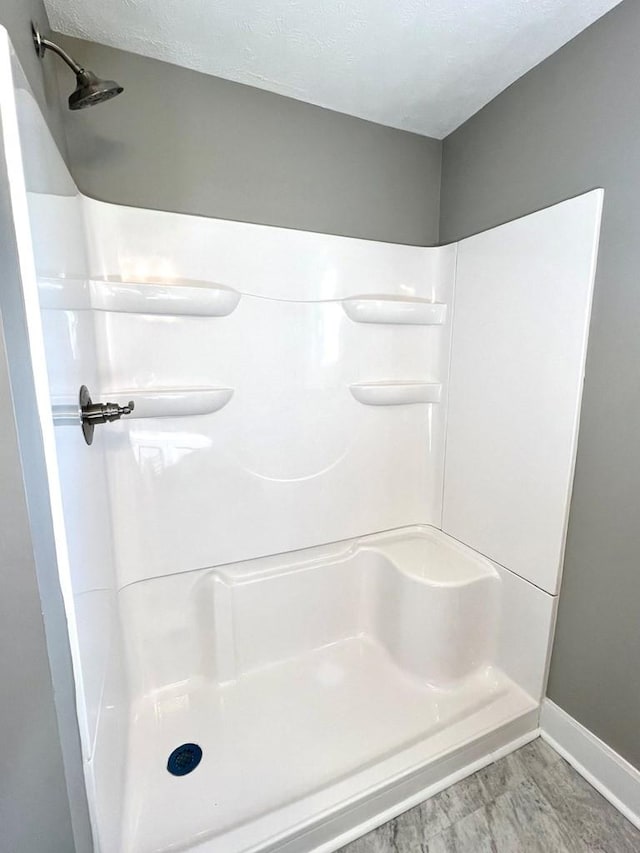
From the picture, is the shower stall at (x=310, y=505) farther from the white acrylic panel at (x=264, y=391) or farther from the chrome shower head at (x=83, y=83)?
the chrome shower head at (x=83, y=83)

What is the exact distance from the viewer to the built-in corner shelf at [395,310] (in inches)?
65.2

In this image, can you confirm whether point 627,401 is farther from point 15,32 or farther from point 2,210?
point 15,32

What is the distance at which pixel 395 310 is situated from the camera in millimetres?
1704

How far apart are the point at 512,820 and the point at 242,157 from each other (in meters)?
2.35

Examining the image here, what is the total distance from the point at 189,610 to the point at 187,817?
587 millimetres

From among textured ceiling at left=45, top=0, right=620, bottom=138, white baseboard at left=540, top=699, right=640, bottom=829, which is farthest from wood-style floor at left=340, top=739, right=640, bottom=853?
textured ceiling at left=45, top=0, right=620, bottom=138

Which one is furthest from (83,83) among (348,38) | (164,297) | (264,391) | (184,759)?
(184,759)

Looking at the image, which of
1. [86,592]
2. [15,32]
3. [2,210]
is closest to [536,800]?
[86,592]

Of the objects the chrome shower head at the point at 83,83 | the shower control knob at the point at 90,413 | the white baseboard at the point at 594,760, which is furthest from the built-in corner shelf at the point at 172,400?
the white baseboard at the point at 594,760

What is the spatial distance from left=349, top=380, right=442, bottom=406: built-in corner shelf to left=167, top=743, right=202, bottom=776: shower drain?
4.56 feet

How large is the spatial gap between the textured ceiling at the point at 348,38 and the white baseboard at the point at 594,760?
2.21 metres

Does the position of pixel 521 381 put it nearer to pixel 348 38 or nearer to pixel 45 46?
pixel 348 38

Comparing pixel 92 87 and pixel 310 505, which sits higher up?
pixel 92 87

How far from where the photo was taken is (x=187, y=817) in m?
1.11
